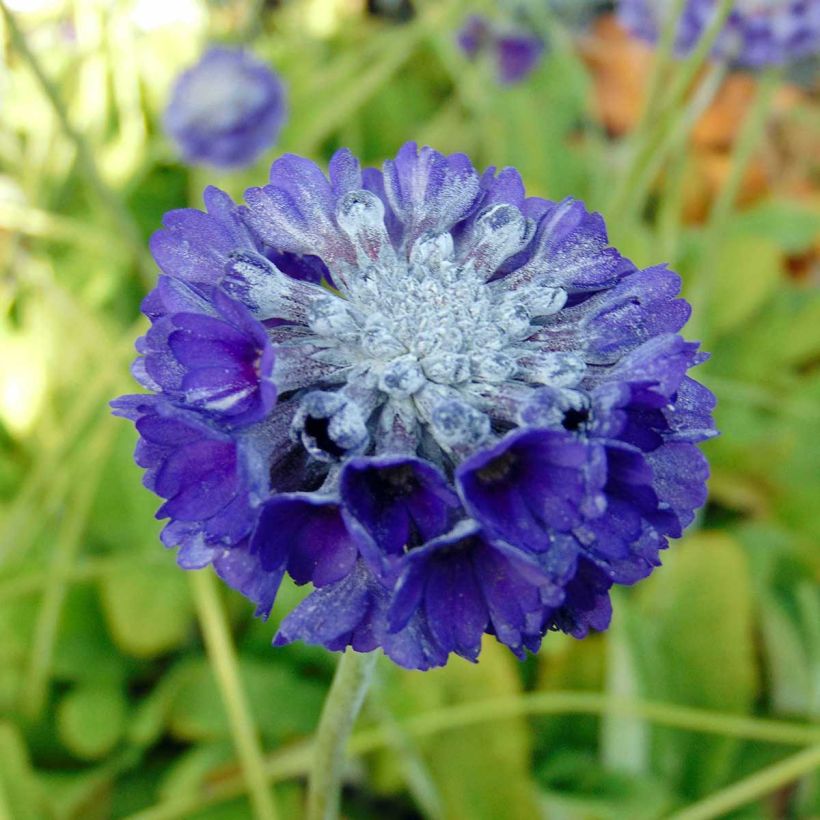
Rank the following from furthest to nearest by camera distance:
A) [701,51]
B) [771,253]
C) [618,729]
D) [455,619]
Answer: [771,253] → [618,729] → [701,51] → [455,619]

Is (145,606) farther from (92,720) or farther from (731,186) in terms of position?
(731,186)

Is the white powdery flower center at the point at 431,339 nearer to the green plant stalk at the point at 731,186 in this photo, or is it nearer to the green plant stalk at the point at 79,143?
the green plant stalk at the point at 79,143

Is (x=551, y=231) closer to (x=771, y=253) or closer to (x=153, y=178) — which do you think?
(x=771, y=253)

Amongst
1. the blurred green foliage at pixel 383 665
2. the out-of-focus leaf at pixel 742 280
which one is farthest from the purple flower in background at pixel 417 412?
the out-of-focus leaf at pixel 742 280

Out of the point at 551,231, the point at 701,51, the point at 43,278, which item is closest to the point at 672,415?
the point at 551,231

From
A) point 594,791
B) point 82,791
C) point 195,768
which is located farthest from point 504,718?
point 82,791

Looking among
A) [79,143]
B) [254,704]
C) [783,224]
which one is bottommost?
[254,704]

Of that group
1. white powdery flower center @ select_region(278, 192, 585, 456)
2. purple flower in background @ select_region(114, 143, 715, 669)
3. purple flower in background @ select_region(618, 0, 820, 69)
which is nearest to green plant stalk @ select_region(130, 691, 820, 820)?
purple flower in background @ select_region(114, 143, 715, 669)
